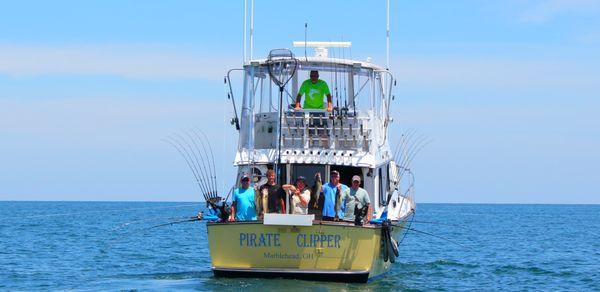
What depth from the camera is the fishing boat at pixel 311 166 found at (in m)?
20.8

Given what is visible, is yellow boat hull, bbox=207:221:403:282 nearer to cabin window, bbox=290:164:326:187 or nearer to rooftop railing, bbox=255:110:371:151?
rooftop railing, bbox=255:110:371:151

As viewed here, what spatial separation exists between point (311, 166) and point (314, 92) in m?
1.52

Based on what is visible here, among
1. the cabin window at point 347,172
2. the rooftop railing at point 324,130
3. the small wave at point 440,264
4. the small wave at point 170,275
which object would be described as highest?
the rooftop railing at point 324,130

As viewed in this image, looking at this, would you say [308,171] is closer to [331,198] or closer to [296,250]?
[331,198]

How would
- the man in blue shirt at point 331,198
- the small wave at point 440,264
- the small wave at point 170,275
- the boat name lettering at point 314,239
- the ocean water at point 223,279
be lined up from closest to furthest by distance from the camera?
the boat name lettering at point 314,239
the man in blue shirt at point 331,198
the ocean water at point 223,279
the small wave at point 170,275
the small wave at point 440,264

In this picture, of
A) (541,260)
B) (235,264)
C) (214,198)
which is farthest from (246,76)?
(541,260)

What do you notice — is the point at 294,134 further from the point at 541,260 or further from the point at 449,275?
the point at 541,260

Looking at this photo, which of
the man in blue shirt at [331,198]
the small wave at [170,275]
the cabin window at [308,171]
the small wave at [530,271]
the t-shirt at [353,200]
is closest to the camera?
the man in blue shirt at [331,198]

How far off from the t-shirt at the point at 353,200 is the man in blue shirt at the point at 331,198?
0.17 m

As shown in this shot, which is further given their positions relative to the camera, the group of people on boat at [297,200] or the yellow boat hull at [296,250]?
the group of people on boat at [297,200]

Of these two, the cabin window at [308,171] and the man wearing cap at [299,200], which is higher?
the cabin window at [308,171]

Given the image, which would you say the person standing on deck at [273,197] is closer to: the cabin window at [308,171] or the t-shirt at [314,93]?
the cabin window at [308,171]

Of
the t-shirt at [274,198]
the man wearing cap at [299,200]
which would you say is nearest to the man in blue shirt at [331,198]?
the man wearing cap at [299,200]

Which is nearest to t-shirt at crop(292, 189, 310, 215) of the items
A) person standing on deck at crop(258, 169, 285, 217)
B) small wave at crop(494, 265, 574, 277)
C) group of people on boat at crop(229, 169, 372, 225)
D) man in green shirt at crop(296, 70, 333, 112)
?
group of people on boat at crop(229, 169, 372, 225)
